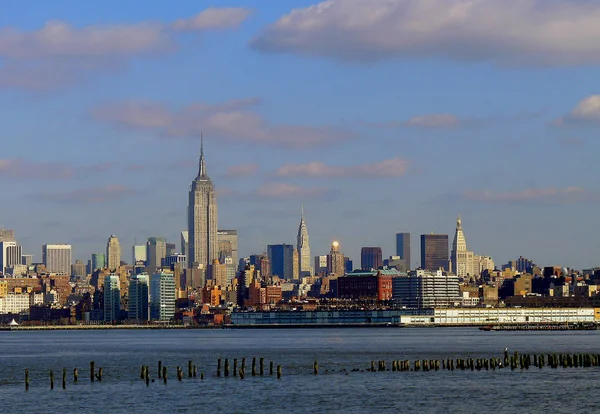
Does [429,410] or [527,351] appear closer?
[429,410]

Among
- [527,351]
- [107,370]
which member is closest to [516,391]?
[107,370]

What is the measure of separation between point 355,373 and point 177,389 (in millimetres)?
19412

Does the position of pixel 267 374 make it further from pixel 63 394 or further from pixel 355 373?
pixel 63 394

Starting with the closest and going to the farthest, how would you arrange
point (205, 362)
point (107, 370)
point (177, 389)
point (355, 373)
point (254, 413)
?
point (254, 413) → point (177, 389) → point (355, 373) → point (107, 370) → point (205, 362)

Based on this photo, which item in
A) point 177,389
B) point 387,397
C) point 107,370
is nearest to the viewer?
point 387,397

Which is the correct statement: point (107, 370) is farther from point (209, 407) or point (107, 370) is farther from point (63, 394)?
point (209, 407)

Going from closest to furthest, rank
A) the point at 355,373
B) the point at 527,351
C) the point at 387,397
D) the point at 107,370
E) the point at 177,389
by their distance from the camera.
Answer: the point at 387,397 → the point at 177,389 → the point at 355,373 → the point at 107,370 → the point at 527,351

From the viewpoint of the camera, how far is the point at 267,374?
11344 centimetres

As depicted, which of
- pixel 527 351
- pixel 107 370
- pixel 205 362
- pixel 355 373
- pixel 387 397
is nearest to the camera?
pixel 387 397

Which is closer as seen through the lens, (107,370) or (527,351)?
(107,370)

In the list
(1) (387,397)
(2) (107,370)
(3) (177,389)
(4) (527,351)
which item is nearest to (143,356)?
(2) (107,370)

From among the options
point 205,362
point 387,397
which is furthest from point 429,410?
point 205,362

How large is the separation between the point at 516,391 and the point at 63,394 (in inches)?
1223

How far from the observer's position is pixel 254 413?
84250 millimetres
